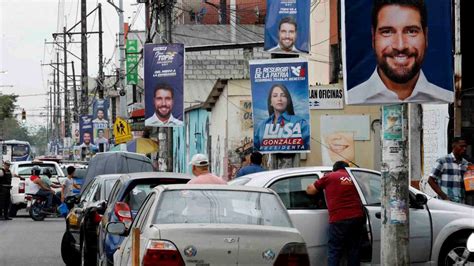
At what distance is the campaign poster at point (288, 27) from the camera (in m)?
19.1

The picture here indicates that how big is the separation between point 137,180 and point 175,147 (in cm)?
3389

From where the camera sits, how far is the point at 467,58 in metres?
21.1

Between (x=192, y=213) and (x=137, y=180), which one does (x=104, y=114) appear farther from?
(x=192, y=213)

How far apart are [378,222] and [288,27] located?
22.1 ft

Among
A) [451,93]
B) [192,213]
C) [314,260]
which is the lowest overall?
[314,260]

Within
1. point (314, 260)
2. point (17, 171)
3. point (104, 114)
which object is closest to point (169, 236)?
point (314, 260)

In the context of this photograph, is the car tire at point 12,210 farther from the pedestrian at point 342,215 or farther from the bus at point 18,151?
the bus at point 18,151

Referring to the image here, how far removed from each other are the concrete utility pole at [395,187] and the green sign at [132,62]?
138ft

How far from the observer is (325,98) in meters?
27.1

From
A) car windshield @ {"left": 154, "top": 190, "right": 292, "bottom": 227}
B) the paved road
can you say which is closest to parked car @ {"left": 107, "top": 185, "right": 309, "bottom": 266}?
car windshield @ {"left": 154, "top": 190, "right": 292, "bottom": 227}

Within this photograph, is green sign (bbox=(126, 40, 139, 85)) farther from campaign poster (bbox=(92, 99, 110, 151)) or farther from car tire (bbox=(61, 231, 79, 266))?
car tire (bbox=(61, 231, 79, 266))

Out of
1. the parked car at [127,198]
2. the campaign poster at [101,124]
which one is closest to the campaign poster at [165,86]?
the parked car at [127,198]

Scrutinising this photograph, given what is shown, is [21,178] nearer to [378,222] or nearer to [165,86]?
[165,86]

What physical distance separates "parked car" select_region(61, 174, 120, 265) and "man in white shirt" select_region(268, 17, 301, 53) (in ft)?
13.7
